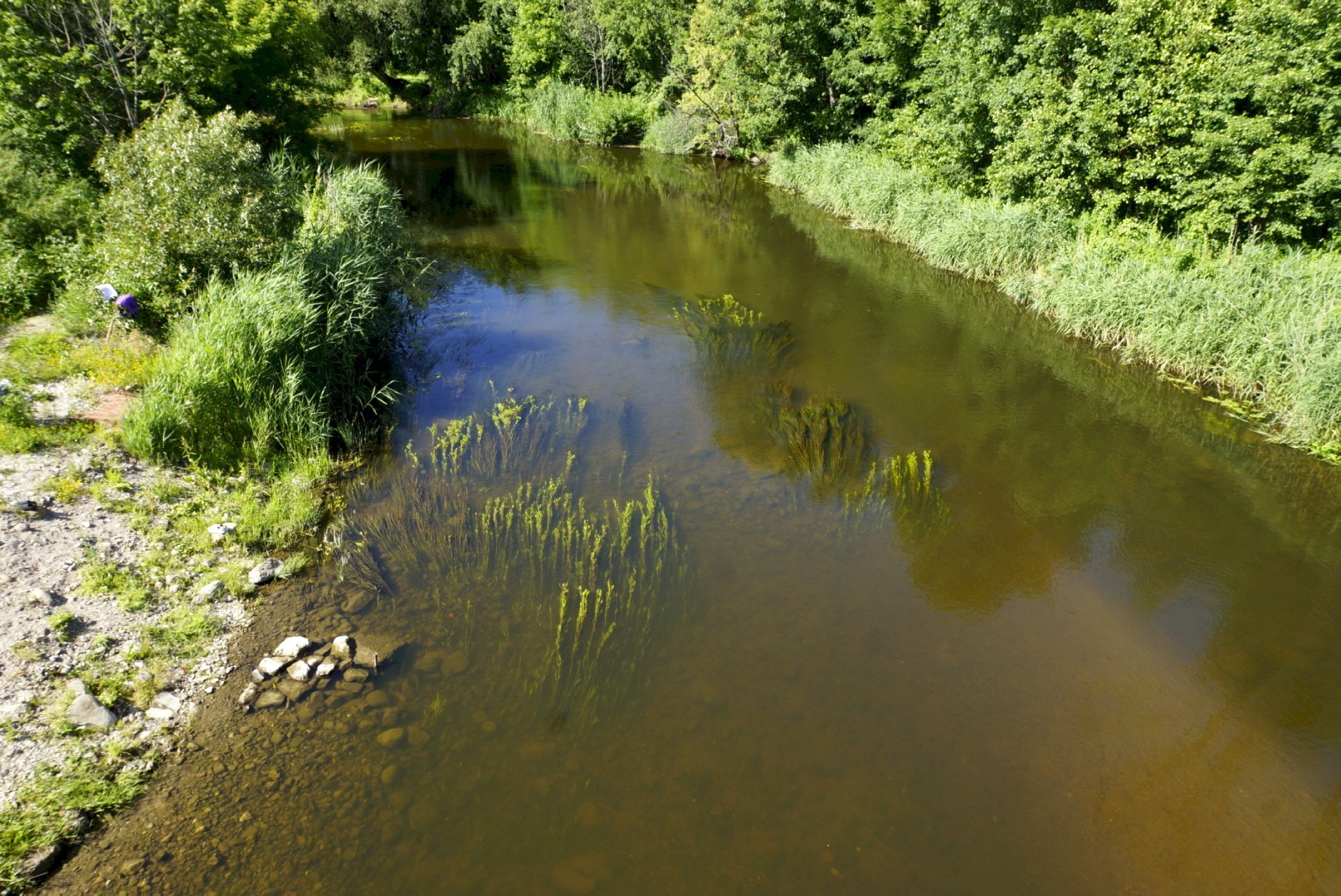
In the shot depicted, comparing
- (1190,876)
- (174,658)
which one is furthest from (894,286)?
(174,658)

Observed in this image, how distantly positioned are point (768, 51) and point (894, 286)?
1571 centimetres

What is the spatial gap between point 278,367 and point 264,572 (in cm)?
378

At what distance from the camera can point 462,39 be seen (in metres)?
49.3

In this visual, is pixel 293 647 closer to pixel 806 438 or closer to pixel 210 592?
pixel 210 592

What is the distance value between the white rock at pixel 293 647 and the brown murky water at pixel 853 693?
30cm

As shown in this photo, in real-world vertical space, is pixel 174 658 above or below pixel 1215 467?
below

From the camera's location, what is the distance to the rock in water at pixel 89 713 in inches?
242

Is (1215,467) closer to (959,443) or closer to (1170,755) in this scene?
(959,443)

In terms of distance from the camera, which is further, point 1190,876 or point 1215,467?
point 1215,467

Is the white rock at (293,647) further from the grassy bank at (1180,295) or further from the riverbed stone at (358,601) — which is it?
the grassy bank at (1180,295)

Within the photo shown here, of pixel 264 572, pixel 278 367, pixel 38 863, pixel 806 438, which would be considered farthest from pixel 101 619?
pixel 806 438

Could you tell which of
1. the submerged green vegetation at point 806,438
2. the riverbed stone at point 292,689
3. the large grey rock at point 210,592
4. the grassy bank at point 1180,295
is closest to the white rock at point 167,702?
the riverbed stone at point 292,689

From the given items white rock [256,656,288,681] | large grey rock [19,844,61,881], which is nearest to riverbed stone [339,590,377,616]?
white rock [256,656,288,681]

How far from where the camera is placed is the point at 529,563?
8914mm
